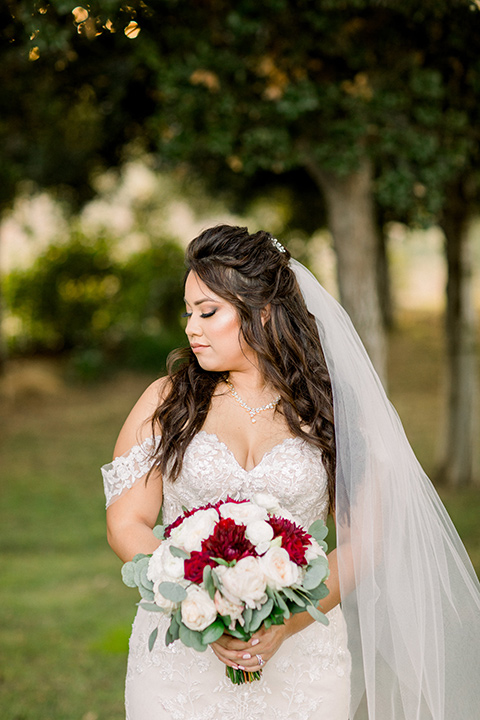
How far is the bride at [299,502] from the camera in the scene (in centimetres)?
252

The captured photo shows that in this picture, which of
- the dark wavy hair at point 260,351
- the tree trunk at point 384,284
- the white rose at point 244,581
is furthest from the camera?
the tree trunk at point 384,284

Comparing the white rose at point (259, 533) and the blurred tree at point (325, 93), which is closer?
the white rose at point (259, 533)

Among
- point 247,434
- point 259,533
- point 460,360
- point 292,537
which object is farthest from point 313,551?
point 460,360

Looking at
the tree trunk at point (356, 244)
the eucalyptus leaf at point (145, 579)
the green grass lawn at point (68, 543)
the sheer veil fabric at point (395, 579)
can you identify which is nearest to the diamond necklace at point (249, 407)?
the sheer veil fabric at point (395, 579)

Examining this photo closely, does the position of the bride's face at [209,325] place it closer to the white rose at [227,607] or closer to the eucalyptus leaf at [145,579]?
the eucalyptus leaf at [145,579]

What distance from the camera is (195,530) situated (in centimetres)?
205

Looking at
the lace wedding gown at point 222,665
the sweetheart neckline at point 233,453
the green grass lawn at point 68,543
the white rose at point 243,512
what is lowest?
the green grass lawn at point 68,543

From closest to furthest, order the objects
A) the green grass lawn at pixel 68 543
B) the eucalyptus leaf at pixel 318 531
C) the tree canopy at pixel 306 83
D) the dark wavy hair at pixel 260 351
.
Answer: the eucalyptus leaf at pixel 318 531, the dark wavy hair at pixel 260 351, the green grass lawn at pixel 68 543, the tree canopy at pixel 306 83

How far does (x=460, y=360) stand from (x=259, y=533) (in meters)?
7.45

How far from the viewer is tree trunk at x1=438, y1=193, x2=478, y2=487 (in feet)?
29.2

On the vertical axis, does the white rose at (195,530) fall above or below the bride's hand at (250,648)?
above

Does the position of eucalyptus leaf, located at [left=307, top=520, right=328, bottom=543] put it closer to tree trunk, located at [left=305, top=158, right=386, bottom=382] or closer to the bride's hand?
the bride's hand

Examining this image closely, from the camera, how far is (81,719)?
4457 millimetres

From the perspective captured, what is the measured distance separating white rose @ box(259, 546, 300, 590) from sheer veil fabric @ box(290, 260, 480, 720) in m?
0.61
